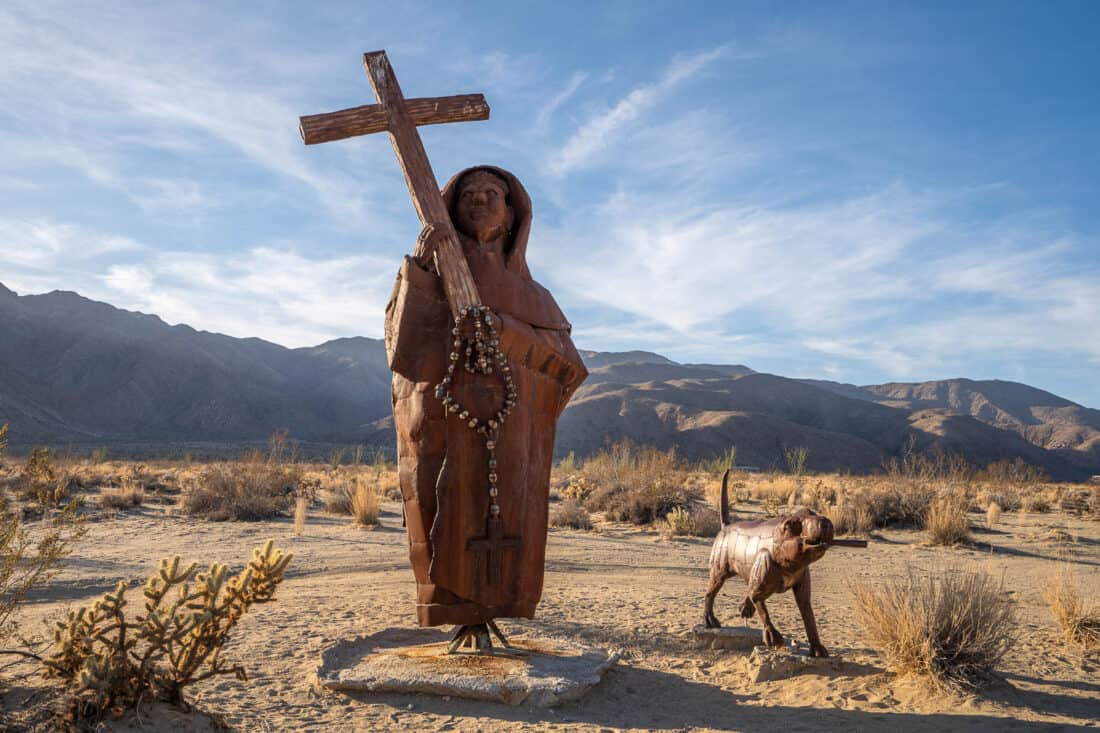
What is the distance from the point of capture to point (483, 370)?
5375 millimetres

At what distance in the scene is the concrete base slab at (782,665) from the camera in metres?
6.00

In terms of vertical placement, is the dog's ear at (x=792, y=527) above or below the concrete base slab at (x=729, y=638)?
above

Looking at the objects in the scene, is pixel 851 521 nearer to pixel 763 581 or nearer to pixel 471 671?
pixel 763 581

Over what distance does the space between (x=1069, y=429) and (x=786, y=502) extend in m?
71.6

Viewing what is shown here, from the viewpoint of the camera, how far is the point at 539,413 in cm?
586

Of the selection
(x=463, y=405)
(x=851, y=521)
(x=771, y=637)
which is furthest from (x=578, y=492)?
(x=463, y=405)

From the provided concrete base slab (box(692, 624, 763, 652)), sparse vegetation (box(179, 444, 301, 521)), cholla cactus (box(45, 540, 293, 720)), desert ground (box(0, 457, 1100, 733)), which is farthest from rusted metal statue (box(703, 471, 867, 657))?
sparse vegetation (box(179, 444, 301, 521))

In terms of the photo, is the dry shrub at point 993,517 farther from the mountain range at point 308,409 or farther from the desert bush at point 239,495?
the mountain range at point 308,409

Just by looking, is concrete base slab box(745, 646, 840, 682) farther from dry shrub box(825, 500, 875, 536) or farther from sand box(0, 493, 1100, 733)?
dry shrub box(825, 500, 875, 536)

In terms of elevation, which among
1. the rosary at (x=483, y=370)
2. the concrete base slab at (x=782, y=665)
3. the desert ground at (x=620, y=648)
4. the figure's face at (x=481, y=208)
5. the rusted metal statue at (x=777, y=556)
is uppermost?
the figure's face at (x=481, y=208)

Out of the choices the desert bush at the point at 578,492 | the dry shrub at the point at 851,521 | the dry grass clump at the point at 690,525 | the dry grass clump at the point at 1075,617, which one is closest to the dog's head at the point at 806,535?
the dry grass clump at the point at 1075,617

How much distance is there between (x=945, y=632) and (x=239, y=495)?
14.9 meters

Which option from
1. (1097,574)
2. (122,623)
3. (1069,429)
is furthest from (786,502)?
(1069,429)

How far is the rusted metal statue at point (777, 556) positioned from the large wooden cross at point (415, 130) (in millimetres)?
2833
